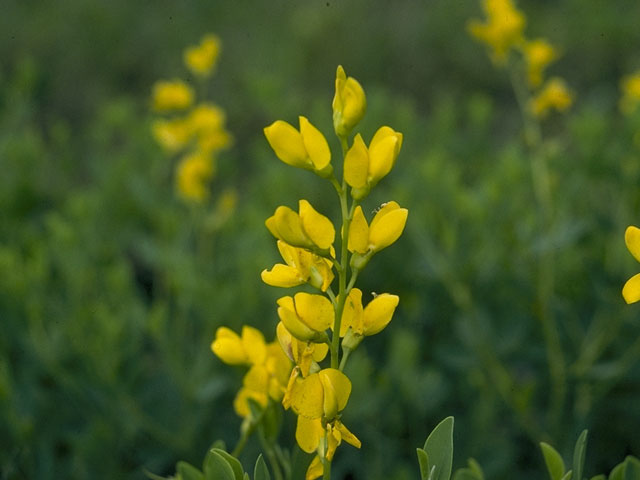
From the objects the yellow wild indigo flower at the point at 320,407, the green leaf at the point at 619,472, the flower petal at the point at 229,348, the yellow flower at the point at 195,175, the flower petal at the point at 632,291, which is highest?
the flower petal at the point at 632,291

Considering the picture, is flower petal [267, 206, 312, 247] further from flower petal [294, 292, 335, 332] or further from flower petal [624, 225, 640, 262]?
flower petal [624, 225, 640, 262]

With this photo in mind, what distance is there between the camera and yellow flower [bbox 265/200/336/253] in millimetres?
732

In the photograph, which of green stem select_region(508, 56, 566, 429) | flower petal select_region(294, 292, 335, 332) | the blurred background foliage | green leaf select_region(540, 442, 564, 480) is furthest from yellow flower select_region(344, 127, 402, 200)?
green stem select_region(508, 56, 566, 429)

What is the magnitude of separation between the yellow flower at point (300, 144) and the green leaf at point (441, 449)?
0.90ft

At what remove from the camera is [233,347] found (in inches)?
37.7

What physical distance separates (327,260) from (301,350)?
3.7 inches

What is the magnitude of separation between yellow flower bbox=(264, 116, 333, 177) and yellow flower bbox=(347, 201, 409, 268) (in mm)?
61

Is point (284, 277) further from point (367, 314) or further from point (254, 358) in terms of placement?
point (254, 358)

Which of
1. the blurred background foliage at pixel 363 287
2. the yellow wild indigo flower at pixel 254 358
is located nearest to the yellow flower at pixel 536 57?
the blurred background foliage at pixel 363 287

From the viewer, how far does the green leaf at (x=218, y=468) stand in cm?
80

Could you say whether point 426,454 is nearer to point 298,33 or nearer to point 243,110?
point 243,110

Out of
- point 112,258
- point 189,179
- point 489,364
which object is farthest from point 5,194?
point 489,364

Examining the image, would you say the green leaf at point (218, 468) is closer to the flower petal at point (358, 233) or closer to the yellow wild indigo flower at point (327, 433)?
the yellow wild indigo flower at point (327, 433)

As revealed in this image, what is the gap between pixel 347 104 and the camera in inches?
29.8
